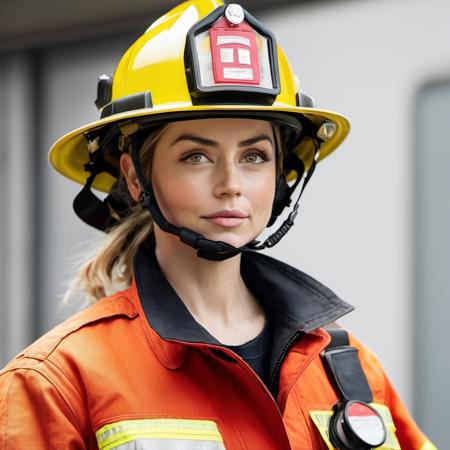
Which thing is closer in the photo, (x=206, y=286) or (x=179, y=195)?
(x=179, y=195)

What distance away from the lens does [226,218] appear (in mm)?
1572

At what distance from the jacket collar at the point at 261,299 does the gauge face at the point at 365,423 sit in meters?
0.20

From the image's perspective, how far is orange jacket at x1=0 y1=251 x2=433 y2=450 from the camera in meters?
1.42

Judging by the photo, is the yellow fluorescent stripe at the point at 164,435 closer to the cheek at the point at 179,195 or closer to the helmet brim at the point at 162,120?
the cheek at the point at 179,195

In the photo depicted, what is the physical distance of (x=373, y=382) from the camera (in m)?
1.82

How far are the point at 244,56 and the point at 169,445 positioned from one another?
0.80m

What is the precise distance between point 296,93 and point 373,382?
69 cm

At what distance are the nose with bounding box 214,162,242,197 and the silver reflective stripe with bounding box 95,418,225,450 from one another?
0.45 m

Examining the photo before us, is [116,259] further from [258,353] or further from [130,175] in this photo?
[258,353]

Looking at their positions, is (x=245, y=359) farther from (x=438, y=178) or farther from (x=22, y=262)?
(x=22, y=262)

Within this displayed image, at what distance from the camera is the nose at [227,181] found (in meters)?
1.55

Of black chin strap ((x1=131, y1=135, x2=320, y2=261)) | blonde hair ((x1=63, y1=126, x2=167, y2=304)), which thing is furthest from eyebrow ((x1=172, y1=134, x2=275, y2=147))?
blonde hair ((x1=63, y1=126, x2=167, y2=304))

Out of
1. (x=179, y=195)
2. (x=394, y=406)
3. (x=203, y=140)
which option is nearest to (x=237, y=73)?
(x=203, y=140)

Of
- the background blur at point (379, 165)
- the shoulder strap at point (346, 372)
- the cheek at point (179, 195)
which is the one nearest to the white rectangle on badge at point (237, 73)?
the cheek at point (179, 195)
